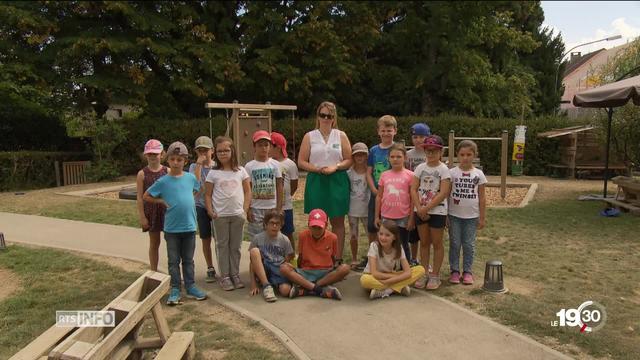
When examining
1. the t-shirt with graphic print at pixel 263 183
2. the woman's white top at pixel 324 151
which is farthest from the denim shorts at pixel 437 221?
the t-shirt with graphic print at pixel 263 183

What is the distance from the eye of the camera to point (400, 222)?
16.5 feet

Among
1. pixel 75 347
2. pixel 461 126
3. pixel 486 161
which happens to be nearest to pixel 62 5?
pixel 461 126

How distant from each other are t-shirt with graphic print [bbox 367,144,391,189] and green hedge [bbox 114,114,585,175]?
1233 cm

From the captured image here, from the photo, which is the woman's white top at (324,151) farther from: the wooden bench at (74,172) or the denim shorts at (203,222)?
the wooden bench at (74,172)

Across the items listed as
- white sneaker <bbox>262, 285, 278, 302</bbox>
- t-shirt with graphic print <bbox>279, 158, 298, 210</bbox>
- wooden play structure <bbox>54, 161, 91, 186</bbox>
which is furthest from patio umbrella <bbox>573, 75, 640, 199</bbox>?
wooden play structure <bbox>54, 161, 91, 186</bbox>

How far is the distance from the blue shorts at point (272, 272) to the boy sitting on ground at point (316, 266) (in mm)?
111

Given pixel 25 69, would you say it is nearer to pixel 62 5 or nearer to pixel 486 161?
pixel 62 5

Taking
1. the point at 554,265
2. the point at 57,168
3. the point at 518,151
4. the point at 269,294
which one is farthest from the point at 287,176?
the point at 57,168

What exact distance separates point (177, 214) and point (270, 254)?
0.94 m

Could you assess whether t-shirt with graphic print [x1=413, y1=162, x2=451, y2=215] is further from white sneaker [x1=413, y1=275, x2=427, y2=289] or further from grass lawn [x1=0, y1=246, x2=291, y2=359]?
grass lawn [x1=0, y1=246, x2=291, y2=359]

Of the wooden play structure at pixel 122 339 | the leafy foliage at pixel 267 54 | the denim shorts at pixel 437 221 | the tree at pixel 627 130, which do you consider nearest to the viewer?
the wooden play structure at pixel 122 339

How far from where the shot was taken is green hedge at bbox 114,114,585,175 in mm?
17250

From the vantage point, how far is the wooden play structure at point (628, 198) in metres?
9.22

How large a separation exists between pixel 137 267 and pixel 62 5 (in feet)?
47.6
